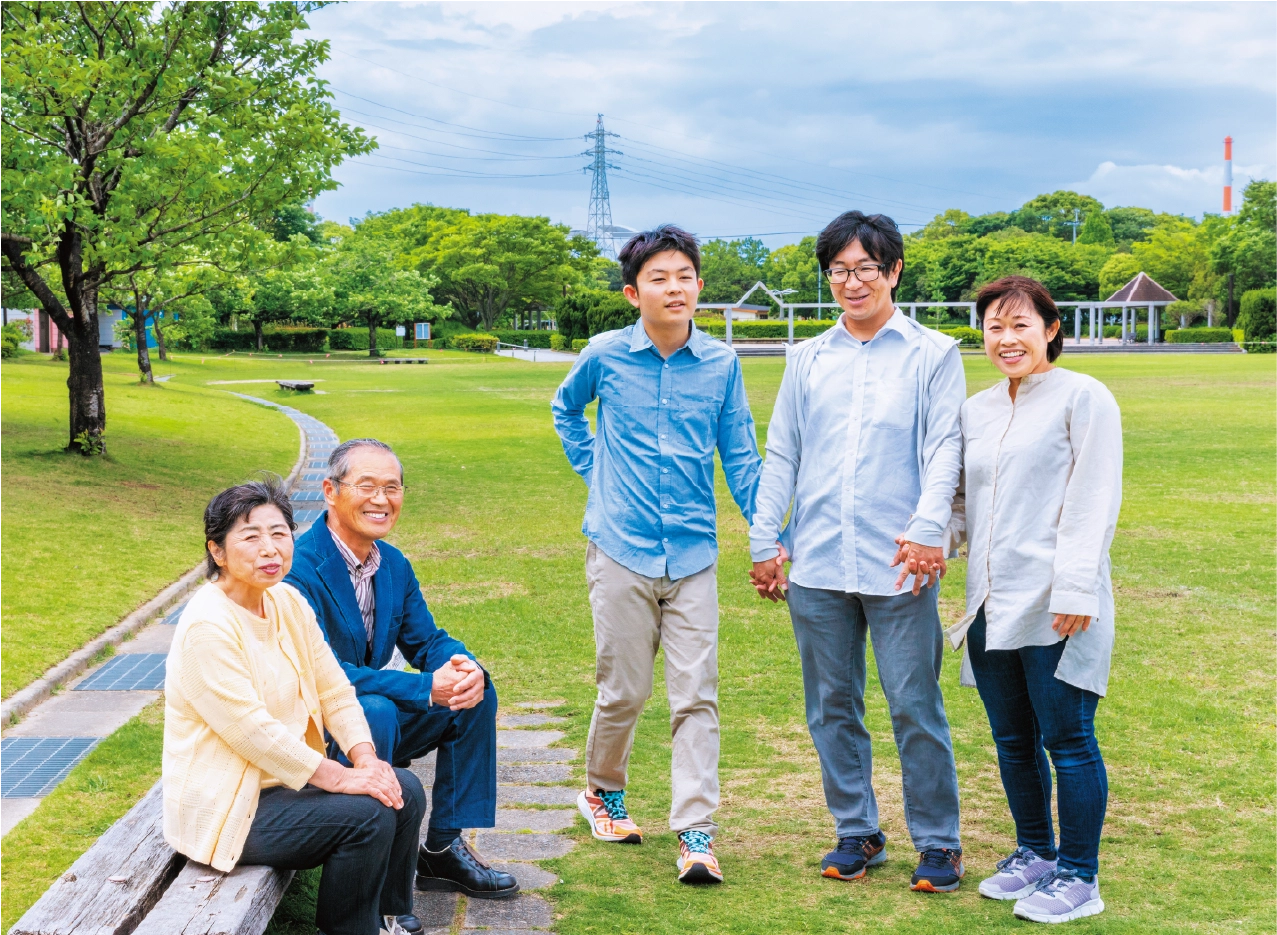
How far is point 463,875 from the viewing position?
376 centimetres

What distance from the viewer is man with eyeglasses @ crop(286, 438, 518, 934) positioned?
3.62 m

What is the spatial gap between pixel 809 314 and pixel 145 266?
106 m

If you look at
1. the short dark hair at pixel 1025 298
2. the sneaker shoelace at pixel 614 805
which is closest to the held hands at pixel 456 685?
the sneaker shoelace at pixel 614 805

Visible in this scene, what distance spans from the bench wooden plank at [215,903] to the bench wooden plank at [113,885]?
6 cm

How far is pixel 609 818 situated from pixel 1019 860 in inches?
53.7

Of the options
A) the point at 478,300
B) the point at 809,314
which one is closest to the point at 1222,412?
the point at 478,300

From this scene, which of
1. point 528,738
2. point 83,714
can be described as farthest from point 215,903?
point 83,714

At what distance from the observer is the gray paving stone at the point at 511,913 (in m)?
3.58

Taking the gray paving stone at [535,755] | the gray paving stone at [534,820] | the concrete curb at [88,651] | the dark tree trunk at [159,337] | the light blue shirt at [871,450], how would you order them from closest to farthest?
the light blue shirt at [871,450]
the gray paving stone at [534,820]
the gray paving stone at [535,755]
the concrete curb at [88,651]
the dark tree trunk at [159,337]

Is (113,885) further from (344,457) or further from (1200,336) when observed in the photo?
(1200,336)

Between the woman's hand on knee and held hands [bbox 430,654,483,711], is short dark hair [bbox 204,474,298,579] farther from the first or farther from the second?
held hands [bbox 430,654,483,711]

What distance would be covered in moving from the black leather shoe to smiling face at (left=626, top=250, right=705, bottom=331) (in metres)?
1.79

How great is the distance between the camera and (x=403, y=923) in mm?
3373

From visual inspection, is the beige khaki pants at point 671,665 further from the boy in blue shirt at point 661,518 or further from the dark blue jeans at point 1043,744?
the dark blue jeans at point 1043,744
